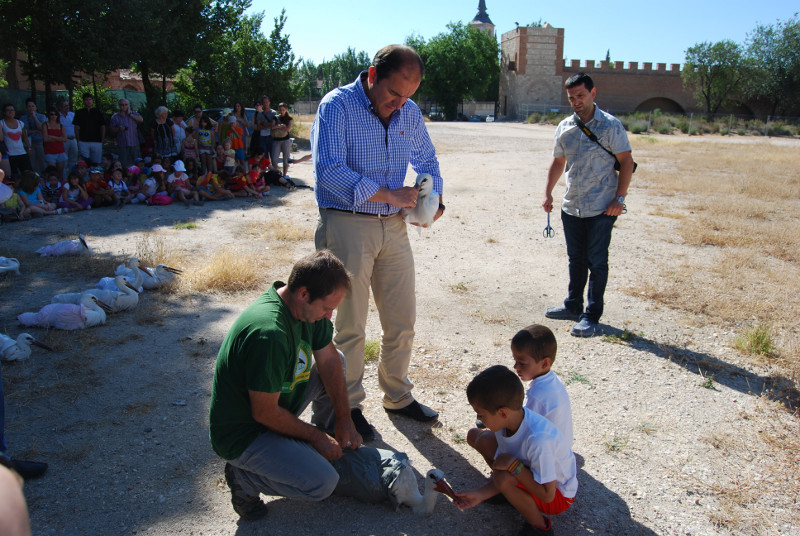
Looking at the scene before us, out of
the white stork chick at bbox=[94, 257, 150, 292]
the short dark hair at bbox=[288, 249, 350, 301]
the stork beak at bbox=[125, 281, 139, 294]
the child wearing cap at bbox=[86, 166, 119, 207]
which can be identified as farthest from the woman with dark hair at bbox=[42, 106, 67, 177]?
the short dark hair at bbox=[288, 249, 350, 301]

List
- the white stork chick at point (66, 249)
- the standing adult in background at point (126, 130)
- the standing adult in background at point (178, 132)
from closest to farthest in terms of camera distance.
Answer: the white stork chick at point (66, 249) → the standing adult in background at point (126, 130) → the standing adult in background at point (178, 132)

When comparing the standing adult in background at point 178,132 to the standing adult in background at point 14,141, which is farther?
the standing adult in background at point 178,132

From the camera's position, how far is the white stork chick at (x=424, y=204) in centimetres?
348

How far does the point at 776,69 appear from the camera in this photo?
4969 cm

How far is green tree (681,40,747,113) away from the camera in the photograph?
171 feet

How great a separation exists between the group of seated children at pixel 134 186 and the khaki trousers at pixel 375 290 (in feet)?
26.3

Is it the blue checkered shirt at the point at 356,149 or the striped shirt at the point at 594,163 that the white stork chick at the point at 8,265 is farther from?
the striped shirt at the point at 594,163

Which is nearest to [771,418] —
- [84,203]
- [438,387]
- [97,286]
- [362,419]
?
[438,387]

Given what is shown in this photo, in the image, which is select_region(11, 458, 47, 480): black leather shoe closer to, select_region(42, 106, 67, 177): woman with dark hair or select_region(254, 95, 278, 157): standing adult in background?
select_region(42, 106, 67, 177): woman with dark hair

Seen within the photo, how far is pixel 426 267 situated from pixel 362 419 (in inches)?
147

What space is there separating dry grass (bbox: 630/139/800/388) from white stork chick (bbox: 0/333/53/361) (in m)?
5.64

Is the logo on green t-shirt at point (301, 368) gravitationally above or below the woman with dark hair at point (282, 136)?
below

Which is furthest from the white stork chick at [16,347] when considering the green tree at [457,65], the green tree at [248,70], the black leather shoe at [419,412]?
the green tree at [457,65]

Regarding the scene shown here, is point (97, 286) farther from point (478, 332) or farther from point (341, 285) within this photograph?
point (341, 285)
